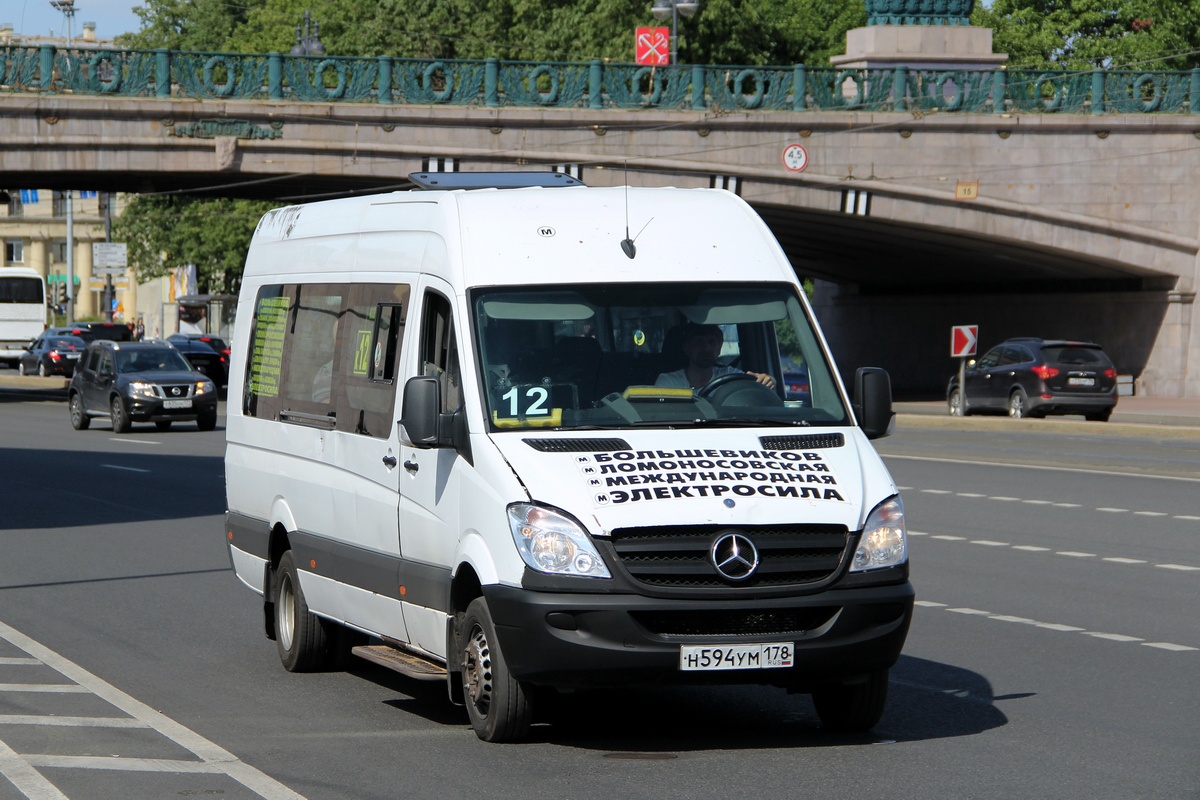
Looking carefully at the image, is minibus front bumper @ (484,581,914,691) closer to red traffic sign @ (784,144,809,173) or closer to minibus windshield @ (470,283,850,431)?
minibus windshield @ (470,283,850,431)

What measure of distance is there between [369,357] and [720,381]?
1.72 metres

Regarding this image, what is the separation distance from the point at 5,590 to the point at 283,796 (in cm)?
701

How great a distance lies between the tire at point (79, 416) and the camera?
1352 inches

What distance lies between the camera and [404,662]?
26.6 ft

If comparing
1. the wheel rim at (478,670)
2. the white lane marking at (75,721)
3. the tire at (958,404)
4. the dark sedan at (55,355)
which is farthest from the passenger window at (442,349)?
the dark sedan at (55,355)

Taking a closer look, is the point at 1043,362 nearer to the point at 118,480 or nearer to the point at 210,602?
the point at 118,480

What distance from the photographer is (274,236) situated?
10352 mm

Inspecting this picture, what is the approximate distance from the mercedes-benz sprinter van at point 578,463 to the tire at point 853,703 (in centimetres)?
1

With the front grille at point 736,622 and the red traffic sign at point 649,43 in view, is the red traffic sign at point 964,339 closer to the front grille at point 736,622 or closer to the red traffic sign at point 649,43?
the red traffic sign at point 649,43

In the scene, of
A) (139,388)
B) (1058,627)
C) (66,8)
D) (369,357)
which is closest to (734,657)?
(369,357)

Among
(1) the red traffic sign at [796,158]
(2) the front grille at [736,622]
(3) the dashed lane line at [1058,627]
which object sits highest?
(1) the red traffic sign at [796,158]

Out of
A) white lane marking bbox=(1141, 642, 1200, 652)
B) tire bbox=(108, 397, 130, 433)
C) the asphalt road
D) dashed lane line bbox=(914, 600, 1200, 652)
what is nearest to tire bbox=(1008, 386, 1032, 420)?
tire bbox=(108, 397, 130, 433)

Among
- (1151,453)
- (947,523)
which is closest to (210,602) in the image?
(947,523)

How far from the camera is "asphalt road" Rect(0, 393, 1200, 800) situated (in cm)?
662
